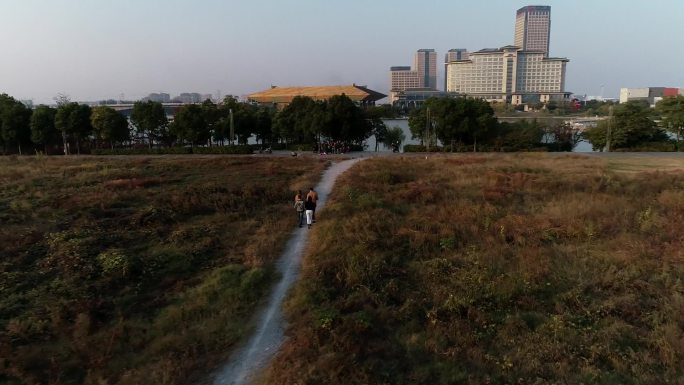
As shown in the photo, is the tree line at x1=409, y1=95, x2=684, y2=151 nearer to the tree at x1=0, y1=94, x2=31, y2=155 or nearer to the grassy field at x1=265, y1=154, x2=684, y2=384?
the grassy field at x1=265, y1=154, x2=684, y2=384

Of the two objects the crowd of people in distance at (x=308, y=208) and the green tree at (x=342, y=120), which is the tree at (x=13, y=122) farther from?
the crowd of people in distance at (x=308, y=208)

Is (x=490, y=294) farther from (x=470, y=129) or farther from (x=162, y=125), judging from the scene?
(x=162, y=125)

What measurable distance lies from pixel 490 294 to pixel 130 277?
9015 mm

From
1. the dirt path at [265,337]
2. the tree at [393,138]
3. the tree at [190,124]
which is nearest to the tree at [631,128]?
the tree at [393,138]

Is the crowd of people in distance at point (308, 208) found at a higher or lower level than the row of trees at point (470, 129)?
lower

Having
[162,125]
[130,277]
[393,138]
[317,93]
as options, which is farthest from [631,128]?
[317,93]

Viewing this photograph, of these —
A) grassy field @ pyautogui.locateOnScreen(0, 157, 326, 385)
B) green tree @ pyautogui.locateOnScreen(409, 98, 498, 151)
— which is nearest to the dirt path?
grassy field @ pyautogui.locateOnScreen(0, 157, 326, 385)

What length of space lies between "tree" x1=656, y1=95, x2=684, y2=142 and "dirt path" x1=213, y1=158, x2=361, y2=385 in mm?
53757

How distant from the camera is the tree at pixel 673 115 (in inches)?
1959

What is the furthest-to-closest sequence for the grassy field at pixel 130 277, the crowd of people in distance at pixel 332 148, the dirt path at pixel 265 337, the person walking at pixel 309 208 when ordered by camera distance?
the crowd of people in distance at pixel 332 148 → the person walking at pixel 309 208 → the grassy field at pixel 130 277 → the dirt path at pixel 265 337

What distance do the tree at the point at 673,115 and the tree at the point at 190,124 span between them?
53135 millimetres

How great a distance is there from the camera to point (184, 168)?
34406 millimetres

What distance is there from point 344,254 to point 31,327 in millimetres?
7361

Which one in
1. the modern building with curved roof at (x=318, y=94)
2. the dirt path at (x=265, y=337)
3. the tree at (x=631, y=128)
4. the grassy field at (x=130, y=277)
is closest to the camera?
the dirt path at (x=265, y=337)
